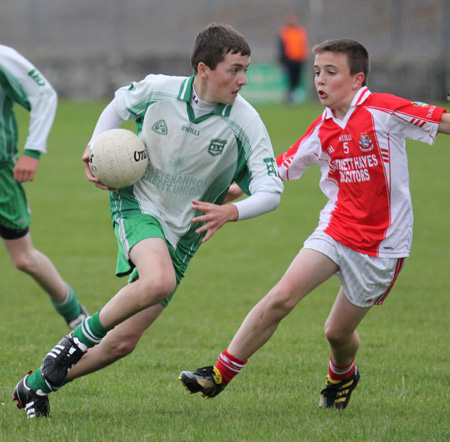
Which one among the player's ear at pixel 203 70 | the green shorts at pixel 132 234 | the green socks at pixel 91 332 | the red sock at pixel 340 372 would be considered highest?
the player's ear at pixel 203 70

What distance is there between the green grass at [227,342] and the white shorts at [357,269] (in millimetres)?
666

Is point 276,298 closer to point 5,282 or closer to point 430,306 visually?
point 430,306

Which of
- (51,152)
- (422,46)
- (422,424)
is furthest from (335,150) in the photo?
(422,46)

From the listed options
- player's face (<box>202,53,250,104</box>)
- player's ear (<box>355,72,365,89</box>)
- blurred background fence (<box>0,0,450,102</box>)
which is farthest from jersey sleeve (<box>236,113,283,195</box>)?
blurred background fence (<box>0,0,450,102</box>)

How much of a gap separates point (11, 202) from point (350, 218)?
2926mm

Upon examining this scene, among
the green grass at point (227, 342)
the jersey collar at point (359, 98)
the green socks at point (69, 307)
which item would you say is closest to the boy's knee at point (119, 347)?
the green grass at point (227, 342)

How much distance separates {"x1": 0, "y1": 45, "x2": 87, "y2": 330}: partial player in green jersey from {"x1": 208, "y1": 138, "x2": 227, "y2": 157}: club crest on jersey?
2062 millimetres

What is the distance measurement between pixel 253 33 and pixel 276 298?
28.1 m

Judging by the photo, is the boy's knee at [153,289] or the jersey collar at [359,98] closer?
the boy's knee at [153,289]

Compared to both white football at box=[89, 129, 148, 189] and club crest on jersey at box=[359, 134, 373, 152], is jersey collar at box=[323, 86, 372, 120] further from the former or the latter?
white football at box=[89, 129, 148, 189]

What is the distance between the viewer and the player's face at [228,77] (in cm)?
471

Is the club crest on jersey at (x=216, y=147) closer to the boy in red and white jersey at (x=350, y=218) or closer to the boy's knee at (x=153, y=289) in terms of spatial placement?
the boy in red and white jersey at (x=350, y=218)

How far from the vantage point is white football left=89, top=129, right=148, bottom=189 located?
187 inches

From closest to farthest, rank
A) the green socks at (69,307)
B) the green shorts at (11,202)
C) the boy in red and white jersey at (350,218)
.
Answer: the boy in red and white jersey at (350,218) → the green shorts at (11,202) → the green socks at (69,307)
